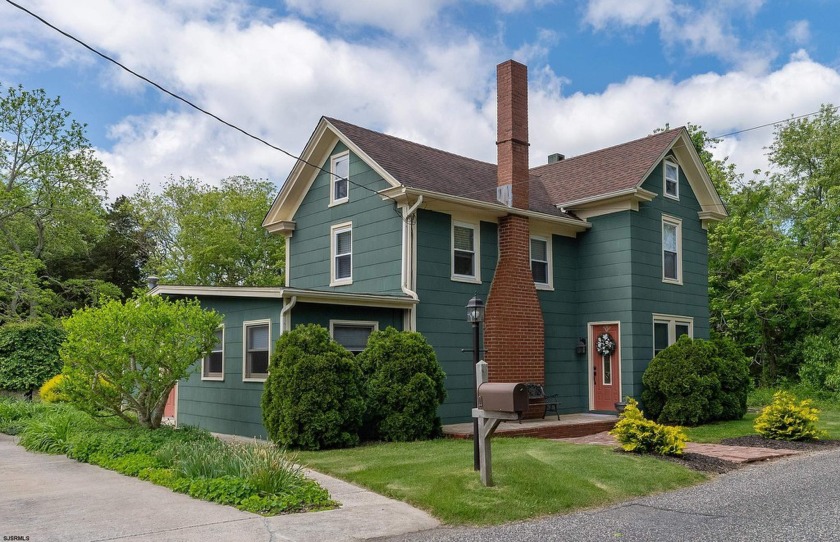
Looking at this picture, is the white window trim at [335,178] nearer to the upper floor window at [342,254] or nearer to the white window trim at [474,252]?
the upper floor window at [342,254]

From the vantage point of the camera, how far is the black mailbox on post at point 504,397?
25.5 feet

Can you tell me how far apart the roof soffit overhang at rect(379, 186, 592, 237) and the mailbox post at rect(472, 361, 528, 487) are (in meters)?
6.46

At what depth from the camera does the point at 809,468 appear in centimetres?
1018

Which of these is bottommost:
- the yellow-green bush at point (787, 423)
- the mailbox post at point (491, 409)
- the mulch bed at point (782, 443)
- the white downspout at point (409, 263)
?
the mulch bed at point (782, 443)

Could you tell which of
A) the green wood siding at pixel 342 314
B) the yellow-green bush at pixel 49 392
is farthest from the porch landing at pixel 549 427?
the yellow-green bush at pixel 49 392

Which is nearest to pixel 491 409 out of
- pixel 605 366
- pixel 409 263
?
pixel 409 263

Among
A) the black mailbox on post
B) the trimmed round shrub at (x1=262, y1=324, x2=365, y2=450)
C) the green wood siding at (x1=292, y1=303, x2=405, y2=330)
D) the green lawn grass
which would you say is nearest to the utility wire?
the green wood siding at (x1=292, y1=303, x2=405, y2=330)

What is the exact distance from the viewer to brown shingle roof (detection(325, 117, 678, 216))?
15758mm

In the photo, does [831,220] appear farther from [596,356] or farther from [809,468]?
[809,468]

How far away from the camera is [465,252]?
15.6 m

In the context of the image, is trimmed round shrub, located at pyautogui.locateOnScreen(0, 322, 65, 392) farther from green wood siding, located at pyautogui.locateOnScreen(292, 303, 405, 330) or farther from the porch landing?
the porch landing

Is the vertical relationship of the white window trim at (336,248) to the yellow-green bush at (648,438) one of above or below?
above

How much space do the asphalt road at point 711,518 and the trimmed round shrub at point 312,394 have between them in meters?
5.01

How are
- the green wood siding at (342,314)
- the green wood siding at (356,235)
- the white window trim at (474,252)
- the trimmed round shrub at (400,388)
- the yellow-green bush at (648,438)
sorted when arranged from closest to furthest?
the yellow-green bush at (648,438)
the trimmed round shrub at (400,388)
the green wood siding at (342,314)
the green wood siding at (356,235)
the white window trim at (474,252)
